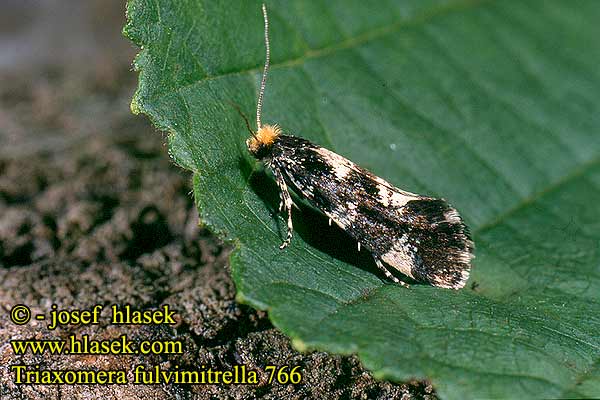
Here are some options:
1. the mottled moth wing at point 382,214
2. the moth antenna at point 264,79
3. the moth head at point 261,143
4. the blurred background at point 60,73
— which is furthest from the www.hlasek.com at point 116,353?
the blurred background at point 60,73

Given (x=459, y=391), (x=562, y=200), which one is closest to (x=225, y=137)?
(x=459, y=391)

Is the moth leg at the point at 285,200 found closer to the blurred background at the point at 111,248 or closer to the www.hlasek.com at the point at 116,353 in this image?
the blurred background at the point at 111,248

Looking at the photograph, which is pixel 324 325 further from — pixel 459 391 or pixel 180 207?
pixel 180 207

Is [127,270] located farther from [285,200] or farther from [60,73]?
[60,73]

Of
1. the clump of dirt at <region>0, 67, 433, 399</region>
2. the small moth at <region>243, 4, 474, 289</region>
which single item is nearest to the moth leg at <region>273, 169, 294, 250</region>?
the small moth at <region>243, 4, 474, 289</region>

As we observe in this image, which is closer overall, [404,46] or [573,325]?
[573,325]

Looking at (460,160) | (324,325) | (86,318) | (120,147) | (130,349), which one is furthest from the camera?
(120,147)

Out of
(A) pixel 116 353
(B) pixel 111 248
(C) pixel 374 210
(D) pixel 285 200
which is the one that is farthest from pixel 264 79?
(A) pixel 116 353

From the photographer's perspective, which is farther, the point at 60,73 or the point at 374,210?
the point at 60,73
